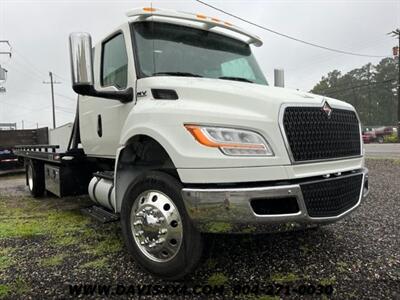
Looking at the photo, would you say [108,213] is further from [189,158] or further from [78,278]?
[189,158]

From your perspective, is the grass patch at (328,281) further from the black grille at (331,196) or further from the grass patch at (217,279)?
the grass patch at (217,279)

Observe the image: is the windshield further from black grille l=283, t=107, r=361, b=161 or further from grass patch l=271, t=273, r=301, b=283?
grass patch l=271, t=273, r=301, b=283

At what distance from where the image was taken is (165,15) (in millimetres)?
3881

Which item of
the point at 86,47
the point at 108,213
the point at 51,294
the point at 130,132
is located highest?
the point at 86,47

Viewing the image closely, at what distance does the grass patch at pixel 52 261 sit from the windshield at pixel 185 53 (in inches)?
80.7

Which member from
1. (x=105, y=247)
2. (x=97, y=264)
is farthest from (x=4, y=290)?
(x=105, y=247)

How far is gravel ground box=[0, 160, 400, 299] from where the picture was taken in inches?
121

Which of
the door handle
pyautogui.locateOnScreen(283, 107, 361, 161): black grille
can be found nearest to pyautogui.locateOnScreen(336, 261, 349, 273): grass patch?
pyautogui.locateOnScreen(283, 107, 361, 161): black grille

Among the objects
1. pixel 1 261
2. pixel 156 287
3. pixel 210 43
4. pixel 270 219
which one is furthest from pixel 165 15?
pixel 1 261

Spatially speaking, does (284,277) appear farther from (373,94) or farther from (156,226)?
(373,94)

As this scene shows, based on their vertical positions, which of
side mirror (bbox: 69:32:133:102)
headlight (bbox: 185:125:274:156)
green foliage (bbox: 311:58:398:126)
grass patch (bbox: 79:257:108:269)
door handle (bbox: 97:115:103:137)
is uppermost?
green foliage (bbox: 311:58:398:126)

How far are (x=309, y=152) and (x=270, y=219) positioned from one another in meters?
0.65

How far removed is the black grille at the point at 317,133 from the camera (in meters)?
2.84

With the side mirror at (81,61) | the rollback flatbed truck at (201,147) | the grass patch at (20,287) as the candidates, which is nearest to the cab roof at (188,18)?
the rollback flatbed truck at (201,147)
